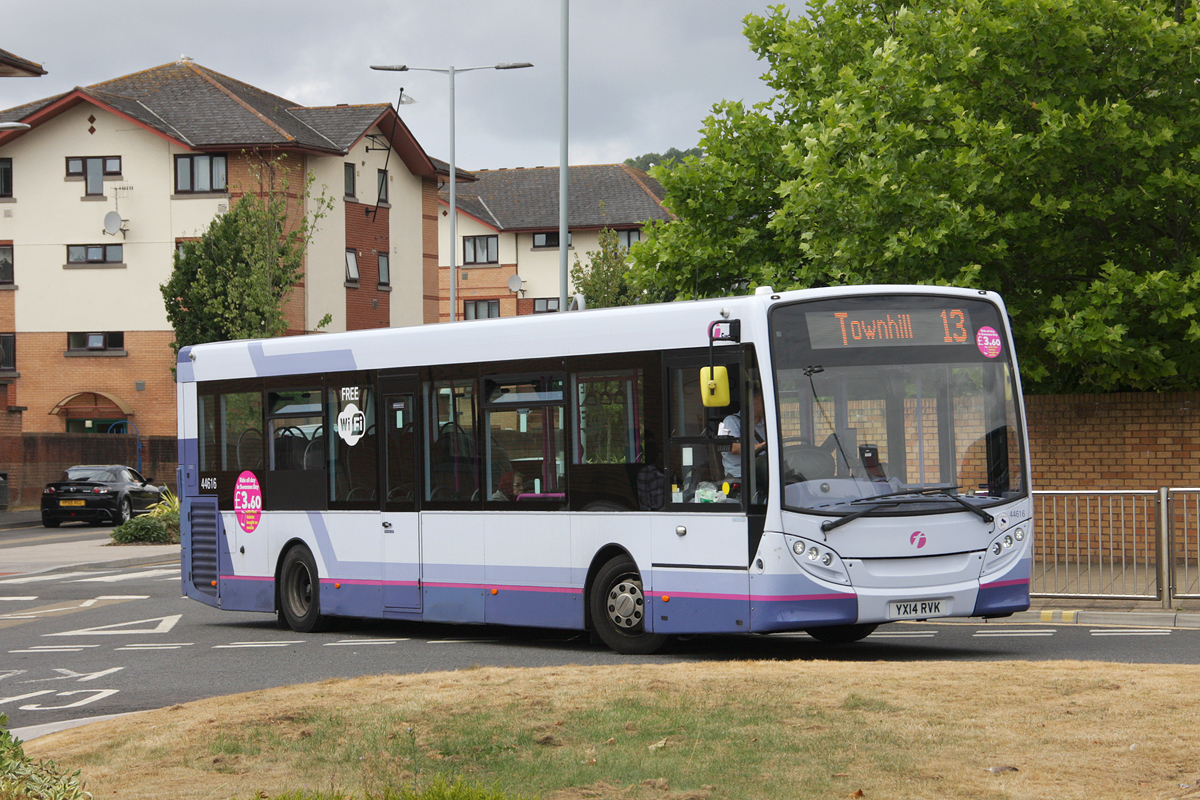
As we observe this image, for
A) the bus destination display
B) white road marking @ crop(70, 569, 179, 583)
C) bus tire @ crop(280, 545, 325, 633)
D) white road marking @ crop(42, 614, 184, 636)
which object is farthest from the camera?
white road marking @ crop(70, 569, 179, 583)

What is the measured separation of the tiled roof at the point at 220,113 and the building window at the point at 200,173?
804mm

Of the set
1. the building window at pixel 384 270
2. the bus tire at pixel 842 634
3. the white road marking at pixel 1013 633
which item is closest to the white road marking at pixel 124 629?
the bus tire at pixel 842 634

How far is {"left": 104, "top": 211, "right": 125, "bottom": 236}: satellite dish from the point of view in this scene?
50125 mm

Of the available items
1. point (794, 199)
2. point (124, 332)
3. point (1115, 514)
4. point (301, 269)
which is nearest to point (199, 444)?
point (794, 199)

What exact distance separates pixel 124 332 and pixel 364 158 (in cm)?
987

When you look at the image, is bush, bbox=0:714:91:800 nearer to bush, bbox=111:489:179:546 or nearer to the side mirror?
the side mirror

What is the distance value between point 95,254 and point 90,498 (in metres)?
15.4

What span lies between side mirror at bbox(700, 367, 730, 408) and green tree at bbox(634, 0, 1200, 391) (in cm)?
657

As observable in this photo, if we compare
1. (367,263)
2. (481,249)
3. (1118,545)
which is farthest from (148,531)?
(481,249)

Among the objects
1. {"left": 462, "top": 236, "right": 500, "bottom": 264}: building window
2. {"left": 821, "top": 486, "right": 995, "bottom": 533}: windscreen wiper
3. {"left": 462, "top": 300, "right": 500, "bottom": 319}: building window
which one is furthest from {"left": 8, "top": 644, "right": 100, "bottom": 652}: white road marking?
{"left": 462, "top": 236, "right": 500, "bottom": 264}: building window

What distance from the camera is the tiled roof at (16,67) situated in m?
33.2

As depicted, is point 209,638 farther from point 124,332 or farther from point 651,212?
point 651,212

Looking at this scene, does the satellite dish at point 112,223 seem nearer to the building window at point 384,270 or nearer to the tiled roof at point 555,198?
the building window at point 384,270

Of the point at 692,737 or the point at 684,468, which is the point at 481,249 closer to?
the point at 684,468
